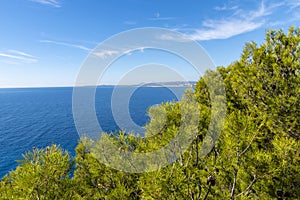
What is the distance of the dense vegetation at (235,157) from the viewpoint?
982 centimetres

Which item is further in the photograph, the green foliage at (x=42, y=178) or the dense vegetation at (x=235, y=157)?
the green foliage at (x=42, y=178)

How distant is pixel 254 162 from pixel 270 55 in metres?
6.73

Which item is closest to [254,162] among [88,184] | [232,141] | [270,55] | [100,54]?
[232,141]

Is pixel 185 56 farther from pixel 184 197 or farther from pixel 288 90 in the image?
pixel 184 197

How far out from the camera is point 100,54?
59.7 ft

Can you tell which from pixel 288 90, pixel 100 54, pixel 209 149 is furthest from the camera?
pixel 100 54

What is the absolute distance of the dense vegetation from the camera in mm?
9820

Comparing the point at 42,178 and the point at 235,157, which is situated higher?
the point at 235,157

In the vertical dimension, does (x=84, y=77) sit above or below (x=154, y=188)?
above

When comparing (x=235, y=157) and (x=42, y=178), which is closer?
(x=235, y=157)

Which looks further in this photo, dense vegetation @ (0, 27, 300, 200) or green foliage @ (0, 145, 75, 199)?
green foliage @ (0, 145, 75, 199)

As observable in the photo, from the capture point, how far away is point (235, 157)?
1021 cm

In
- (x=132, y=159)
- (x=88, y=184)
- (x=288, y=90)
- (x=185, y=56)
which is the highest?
(x=185, y=56)

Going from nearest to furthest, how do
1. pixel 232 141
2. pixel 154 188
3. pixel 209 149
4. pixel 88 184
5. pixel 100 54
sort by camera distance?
pixel 154 188 → pixel 232 141 → pixel 209 149 → pixel 88 184 → pixel 100 54
